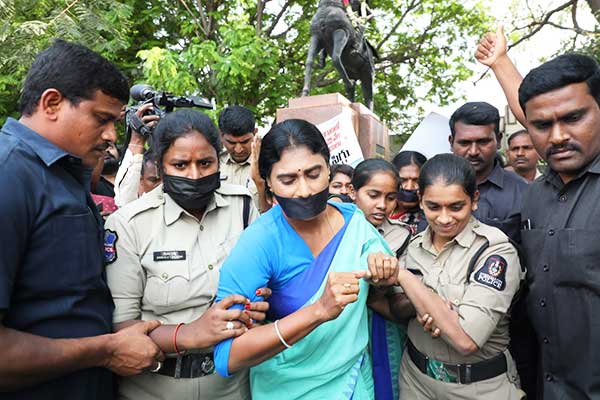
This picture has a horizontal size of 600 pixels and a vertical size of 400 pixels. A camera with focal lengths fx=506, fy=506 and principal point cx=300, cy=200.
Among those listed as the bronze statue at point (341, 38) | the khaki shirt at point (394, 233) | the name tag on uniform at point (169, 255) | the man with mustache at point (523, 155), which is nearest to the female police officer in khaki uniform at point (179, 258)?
the name tag on uniform at point (169, 255)

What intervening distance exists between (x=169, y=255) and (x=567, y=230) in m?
1.56

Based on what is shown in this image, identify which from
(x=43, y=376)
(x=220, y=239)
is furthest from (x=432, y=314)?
(x=43, y=376)

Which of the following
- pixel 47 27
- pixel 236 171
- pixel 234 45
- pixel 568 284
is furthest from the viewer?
pixel 234 45

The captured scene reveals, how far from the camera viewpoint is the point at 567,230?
6.42 feet

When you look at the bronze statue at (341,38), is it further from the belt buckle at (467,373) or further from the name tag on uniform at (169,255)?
the belt buckle at (467,373)

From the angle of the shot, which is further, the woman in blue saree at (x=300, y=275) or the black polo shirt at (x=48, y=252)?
the woman in blue saree at (x=300, y=275)

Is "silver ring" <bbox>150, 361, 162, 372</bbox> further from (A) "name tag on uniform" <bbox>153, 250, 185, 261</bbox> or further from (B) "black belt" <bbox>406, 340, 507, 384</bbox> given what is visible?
(B) "black belt" <bbox>406, 340, 507, 384</bbox>

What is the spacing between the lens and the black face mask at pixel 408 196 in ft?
11.7

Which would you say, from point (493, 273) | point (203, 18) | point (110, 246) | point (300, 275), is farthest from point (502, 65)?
point (203, 18)

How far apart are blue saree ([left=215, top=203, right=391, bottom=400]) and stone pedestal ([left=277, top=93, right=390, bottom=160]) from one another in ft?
13.5

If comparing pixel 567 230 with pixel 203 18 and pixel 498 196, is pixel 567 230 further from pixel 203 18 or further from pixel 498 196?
pixel 203 18

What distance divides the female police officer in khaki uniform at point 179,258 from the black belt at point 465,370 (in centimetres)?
79

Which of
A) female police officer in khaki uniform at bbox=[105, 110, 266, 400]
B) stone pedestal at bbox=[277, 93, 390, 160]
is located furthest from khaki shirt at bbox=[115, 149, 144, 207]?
stone pedestal at bbox=[277, 93, 390, 160]

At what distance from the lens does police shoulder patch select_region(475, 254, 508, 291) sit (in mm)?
2049
